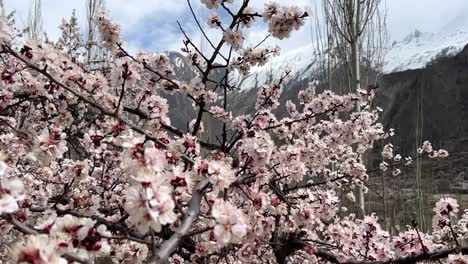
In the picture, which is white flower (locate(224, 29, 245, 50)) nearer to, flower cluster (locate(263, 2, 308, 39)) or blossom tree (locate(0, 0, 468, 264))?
blossom tree (locate(0, 0, 468, 264))

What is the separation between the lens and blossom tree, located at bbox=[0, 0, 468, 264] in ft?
3.52

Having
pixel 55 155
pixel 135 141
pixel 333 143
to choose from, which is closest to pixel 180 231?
pixel 135 141

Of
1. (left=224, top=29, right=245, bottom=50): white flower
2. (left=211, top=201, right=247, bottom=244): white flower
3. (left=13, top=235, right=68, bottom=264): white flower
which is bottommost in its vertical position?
(left=13, top=235, right=68, bottom=264): white flower

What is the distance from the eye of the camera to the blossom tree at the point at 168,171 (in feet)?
3.52

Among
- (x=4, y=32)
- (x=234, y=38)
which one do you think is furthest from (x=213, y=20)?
(x=4, y=32)

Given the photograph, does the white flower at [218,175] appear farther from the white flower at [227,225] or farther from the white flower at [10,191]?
the white flower at [10,191]

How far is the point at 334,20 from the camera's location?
888cm

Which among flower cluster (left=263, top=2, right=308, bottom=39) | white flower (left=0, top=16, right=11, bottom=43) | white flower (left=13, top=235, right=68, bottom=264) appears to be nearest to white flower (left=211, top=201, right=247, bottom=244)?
white flower (left=13, top=235, right=68, bottom=264)

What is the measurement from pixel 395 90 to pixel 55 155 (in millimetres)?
43163

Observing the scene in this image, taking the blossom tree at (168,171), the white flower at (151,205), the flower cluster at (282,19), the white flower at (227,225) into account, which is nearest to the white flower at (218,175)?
the blossom tree at (168,171)

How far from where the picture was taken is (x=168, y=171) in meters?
1.37

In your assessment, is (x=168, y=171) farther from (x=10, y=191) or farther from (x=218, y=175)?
(x=10, y=191)

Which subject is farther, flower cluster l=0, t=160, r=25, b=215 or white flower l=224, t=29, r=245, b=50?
white flower l=224, t=29, r=245, b=50

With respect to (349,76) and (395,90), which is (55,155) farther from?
(395,90)
